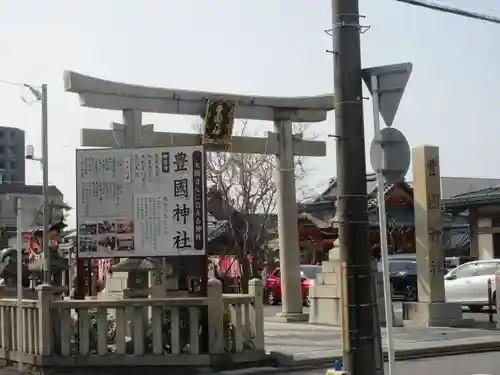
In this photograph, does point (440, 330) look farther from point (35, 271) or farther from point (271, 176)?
point (271, 176)

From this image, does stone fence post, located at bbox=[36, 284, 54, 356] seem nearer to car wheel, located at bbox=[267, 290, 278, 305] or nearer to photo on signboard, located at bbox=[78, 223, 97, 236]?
photo on signboard, located at bbox=[78, 223, 97, 236]

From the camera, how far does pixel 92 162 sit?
12031mm

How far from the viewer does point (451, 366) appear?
1141cm

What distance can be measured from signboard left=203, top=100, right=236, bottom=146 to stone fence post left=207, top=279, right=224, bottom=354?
734 cm

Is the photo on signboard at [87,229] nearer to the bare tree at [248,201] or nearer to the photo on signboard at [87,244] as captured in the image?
the photo on signboard at [87,244]

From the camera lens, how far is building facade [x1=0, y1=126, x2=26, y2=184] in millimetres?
99938

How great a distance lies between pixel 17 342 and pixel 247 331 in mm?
3532

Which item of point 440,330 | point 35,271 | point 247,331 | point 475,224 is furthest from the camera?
point 475,224

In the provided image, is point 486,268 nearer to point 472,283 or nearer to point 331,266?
point 472,283

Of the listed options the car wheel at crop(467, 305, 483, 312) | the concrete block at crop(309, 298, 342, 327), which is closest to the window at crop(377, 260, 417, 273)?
the car wheel at crop(467, 305, 483, 312)

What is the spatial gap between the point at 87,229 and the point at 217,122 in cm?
671

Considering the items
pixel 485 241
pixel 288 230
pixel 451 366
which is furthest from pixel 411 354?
pixel 485 241

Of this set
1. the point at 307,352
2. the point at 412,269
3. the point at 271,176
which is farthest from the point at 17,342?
the point at 271,176

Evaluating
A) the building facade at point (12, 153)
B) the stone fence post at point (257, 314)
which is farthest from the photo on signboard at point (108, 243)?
the building facade at point (12, 153)
